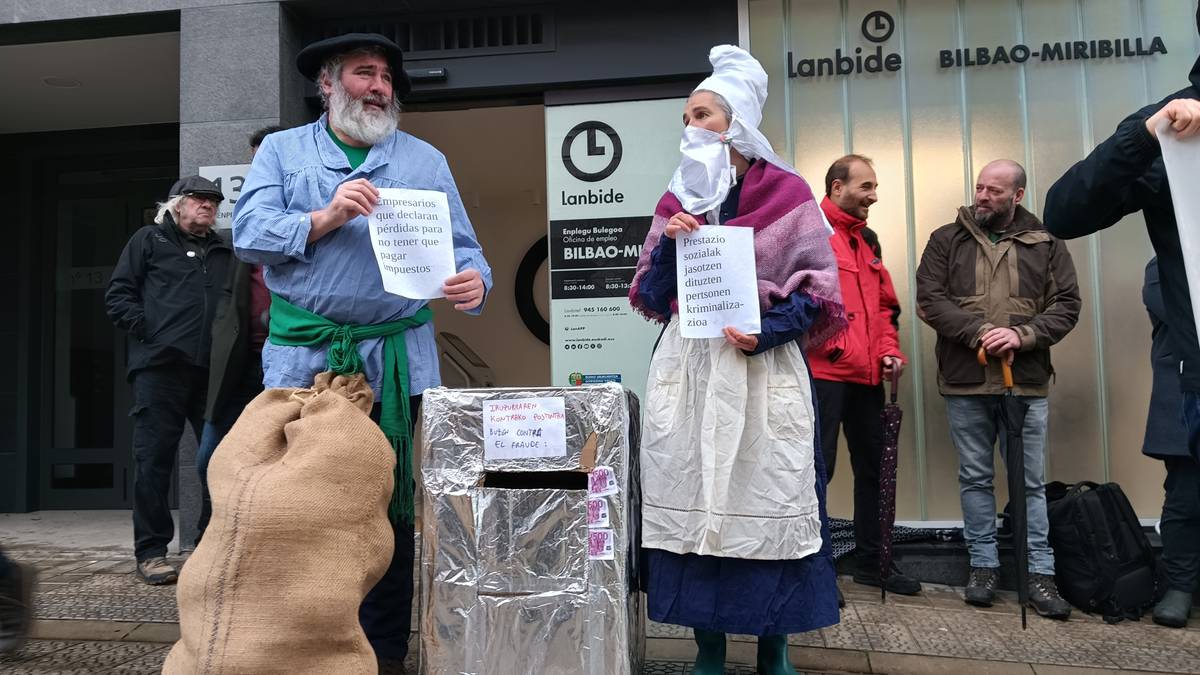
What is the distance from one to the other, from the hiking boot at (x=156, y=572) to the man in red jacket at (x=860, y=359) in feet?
10.2

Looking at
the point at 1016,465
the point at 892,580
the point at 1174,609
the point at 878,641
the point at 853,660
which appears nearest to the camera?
the point at 853,660

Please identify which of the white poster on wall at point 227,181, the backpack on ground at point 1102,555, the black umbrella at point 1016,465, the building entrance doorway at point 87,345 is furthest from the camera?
the building entrance doorway at point 87,345

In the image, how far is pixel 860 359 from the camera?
383 cm

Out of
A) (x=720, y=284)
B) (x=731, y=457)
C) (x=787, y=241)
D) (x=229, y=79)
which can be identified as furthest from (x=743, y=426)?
(x=229, y=79)

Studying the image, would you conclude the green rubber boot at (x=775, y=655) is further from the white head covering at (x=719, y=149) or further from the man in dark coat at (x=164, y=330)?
the man in dark coat at (x=164, y=330)

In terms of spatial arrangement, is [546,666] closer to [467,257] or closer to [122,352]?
[467,257]

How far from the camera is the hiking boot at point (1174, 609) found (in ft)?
11.5

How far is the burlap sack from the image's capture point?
1.98m

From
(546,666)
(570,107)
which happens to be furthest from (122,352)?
(546,666)

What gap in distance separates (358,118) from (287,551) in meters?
1.31

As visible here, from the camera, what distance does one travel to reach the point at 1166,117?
1.83m

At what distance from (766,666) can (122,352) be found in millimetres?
6014

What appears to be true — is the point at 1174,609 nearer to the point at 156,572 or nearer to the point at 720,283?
the point at 720,283

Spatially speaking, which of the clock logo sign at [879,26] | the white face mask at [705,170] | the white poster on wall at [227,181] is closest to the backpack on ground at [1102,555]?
the white face mask at [705,170]
